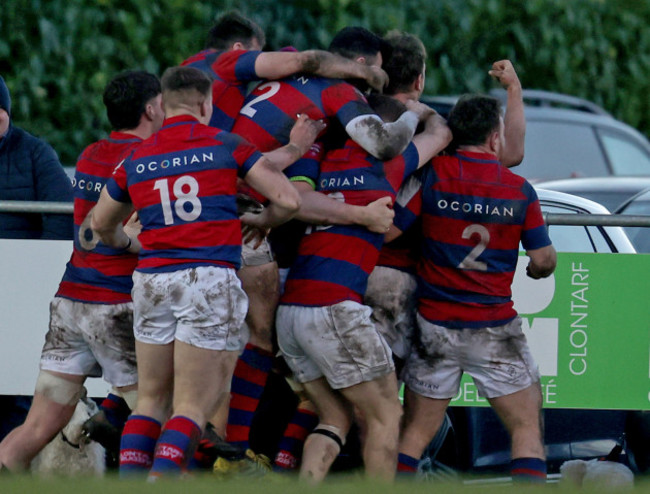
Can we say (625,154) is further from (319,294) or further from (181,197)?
(181,197)

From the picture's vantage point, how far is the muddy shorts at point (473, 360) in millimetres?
6137

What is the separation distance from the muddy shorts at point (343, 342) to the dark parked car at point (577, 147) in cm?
699

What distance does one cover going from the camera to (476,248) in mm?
6125

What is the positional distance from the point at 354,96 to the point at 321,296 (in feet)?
2.91

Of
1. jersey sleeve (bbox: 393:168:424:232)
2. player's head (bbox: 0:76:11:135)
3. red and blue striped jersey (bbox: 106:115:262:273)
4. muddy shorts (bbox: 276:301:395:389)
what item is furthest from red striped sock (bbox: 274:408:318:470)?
player's head (bbox: 0:76:11:135)

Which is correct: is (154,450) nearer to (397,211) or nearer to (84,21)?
(397,211)

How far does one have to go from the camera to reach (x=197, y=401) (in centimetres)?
562

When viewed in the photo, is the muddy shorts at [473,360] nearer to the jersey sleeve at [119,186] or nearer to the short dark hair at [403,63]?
the short dark hair at [403,63]

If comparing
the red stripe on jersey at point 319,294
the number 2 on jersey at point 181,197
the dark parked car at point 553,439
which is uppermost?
the number 2 on jersey at point 181,197

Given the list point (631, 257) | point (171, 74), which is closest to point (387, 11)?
point (631, 257)

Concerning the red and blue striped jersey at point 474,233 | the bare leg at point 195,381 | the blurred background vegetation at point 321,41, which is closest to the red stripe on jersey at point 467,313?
the red and blue striped jersey at point 474,233

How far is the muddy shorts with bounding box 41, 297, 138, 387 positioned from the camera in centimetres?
615

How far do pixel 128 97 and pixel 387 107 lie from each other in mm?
1156

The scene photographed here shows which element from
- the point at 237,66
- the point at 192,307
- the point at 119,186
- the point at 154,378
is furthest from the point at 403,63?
the point at 154,378
